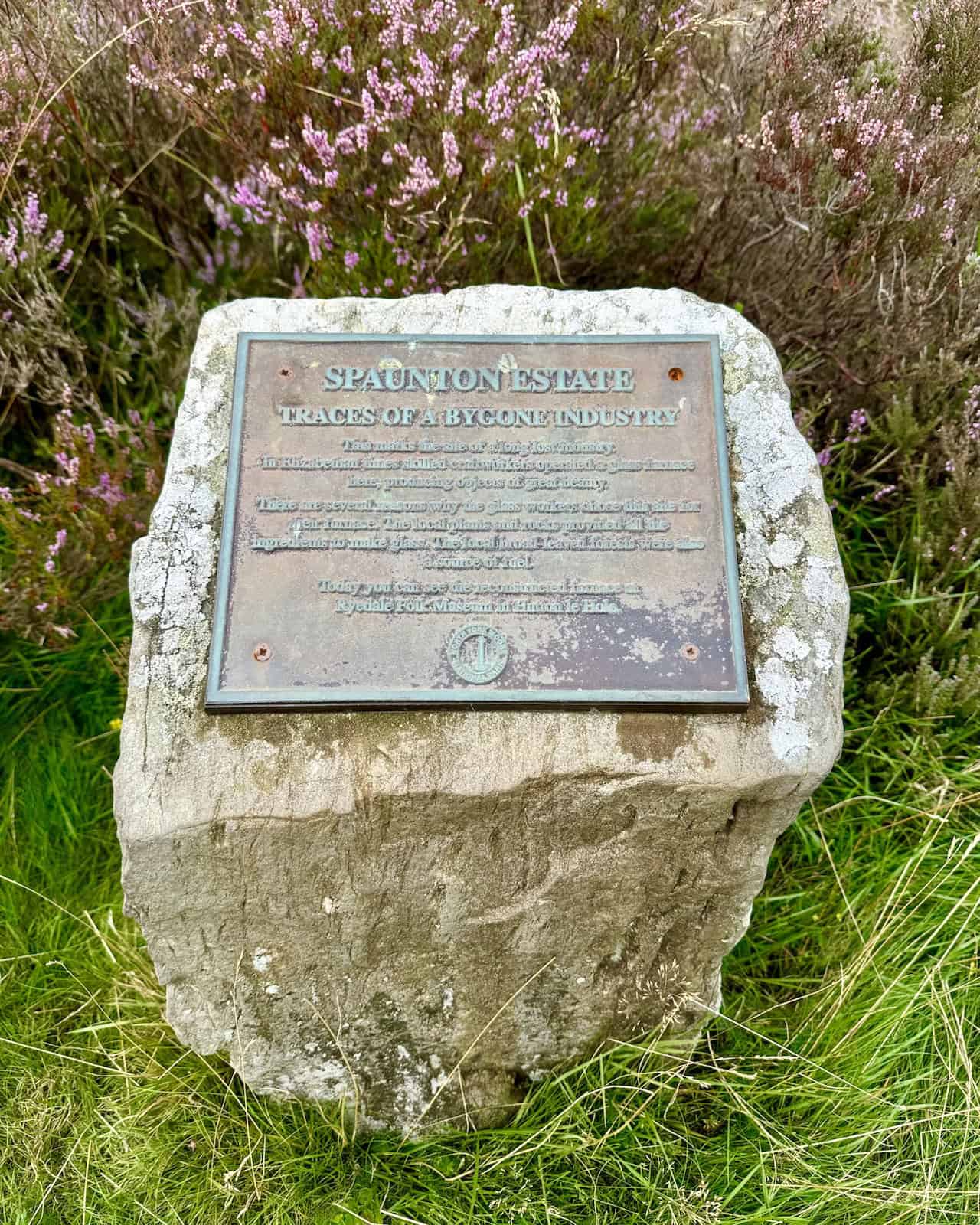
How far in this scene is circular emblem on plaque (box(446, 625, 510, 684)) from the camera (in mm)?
1928

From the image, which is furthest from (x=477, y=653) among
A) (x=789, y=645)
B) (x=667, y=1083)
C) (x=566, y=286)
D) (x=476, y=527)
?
(x=566, y=286)

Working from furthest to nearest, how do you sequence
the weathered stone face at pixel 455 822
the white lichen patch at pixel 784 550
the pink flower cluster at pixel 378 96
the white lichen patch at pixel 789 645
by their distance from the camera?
the pink flower cluster at pixel 378 96
the white lichen patch at pixel 784 550
the white lichen patch at pixel 789 645
the weathered stone face at pixel 455 822

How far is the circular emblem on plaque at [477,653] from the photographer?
1928 millimetres

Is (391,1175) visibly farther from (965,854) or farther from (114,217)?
(114,217)

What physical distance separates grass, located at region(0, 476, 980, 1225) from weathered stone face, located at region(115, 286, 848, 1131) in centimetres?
17

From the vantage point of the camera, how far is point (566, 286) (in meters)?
3.28

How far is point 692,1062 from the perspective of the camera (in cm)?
226

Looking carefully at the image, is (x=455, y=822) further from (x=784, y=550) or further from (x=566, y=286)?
(x=566, y=286)

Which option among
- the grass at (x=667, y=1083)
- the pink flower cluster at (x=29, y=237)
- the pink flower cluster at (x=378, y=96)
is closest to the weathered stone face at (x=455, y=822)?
the grass at (x=667, y=1083)

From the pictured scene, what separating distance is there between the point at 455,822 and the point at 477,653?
355 mm

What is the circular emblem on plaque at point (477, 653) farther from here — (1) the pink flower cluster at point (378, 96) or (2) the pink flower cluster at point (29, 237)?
(2) the pink flower cluster at point (29, 237)

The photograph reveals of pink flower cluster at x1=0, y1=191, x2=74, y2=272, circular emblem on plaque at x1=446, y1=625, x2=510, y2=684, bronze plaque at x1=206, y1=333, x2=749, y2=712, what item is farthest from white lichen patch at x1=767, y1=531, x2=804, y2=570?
pink flower cluster at x1=0, y1=191, x2=74, y2=272

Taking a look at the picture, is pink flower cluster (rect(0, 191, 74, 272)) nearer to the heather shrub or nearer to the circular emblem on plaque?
the heather shrub

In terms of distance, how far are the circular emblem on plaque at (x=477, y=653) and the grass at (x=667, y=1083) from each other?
1095 mm
